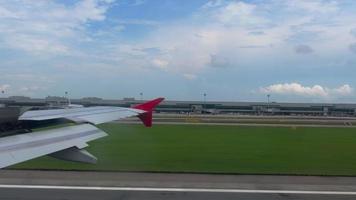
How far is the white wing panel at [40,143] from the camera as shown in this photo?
5074mm

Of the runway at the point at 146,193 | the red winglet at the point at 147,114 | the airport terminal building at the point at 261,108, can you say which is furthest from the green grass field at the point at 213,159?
the airport terminal building at the point at 261,108

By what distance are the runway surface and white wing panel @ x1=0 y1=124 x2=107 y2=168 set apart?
4898 millimetres

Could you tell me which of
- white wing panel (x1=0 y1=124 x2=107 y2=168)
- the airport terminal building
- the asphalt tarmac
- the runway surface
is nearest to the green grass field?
the runway surface

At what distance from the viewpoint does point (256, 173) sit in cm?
1630

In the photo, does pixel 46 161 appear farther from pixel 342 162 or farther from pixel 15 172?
pixel 342 162

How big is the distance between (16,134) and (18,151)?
1457mm

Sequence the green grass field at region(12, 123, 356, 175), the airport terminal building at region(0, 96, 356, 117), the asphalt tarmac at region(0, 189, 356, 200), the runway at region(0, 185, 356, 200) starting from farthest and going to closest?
the airport terminal building at region(0, 96, 356, 117) < the green grass field at region(12, 123, 356, 175) < the runway at region(0, 185, 356, 200) < the asphalt tarmac at region(0, 189, 356, 200)

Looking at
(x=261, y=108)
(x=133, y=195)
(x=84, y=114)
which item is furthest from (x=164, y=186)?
(x=261, y=108)

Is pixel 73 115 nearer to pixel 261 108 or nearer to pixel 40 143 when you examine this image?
pixel 40 143

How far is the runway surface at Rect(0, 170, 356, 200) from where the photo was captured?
40.7 ft

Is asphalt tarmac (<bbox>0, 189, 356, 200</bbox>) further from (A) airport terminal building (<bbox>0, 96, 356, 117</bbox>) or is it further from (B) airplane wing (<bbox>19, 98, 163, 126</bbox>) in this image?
(A) airport terminal building (<bbox>0, 96, 356, 117</bbox>)

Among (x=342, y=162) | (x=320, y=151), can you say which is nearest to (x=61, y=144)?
(x=342, y=162)

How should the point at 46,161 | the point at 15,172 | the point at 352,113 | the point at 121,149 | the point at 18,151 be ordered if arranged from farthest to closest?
the point at 352,113
the point at 121,149
the point at 46,161
the point at 15,172
the point at 18,151

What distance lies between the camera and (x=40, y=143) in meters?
6.01
